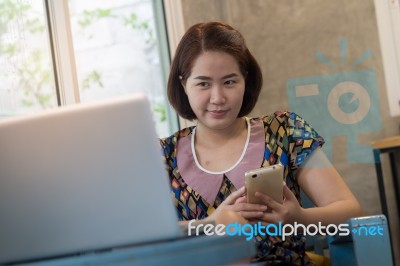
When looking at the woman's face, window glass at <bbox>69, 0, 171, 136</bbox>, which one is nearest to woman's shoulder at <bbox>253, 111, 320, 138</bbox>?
the woman's face

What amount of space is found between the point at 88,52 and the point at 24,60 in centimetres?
52

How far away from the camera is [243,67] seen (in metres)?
1.50

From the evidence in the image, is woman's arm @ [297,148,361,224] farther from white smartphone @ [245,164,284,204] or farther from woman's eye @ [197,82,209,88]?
woman's eye @ [197,82,209,88]

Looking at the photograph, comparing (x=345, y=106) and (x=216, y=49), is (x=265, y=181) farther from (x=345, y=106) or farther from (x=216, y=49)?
(x=345, y=106)

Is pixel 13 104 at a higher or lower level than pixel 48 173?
higher

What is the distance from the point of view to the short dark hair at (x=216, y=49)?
146 centimetres

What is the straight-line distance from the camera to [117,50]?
9.13ft

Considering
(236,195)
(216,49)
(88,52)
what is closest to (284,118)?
(216,49)

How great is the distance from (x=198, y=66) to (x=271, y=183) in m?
0.50

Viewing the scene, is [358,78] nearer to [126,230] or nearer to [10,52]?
[10,52]

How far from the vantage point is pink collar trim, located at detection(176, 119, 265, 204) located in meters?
1.43

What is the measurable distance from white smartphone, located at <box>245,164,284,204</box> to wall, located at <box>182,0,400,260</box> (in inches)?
70.0

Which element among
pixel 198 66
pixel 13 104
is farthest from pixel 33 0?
pixel 198 66

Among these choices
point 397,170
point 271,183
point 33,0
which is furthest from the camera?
point 397,170
